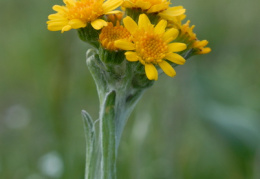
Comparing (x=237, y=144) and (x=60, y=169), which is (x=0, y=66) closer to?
(x=60, y=169)

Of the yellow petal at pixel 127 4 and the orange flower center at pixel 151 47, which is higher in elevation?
the yellow petal at pixel 127 4

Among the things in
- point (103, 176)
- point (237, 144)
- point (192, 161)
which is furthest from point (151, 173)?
point (103, 176)

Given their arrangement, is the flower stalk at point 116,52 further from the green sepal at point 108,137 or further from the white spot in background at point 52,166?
the white spot in background at point 52,166

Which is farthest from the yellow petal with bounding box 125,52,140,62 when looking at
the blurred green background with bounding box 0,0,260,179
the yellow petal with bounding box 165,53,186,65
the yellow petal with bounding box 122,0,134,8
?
the blurred green background with bounding box 0,0,260,179

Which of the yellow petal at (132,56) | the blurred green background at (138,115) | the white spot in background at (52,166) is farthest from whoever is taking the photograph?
the blurred green background at (138,115)

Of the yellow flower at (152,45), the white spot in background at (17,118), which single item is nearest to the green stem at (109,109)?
the yellow flower at (152,45)

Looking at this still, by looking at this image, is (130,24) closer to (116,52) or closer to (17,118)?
(116,52)

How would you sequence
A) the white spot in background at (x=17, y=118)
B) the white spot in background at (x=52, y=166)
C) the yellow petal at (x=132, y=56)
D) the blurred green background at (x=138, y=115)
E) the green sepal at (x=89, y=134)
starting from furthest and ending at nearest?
the white spot in background at (x=17, y=118)
the blurred green background at (x=138, y=115)
the white spot in background at (x=52, y=166)
the green sepal at (x=89, y=134)
the yellow petal at (x=132, y=56)
